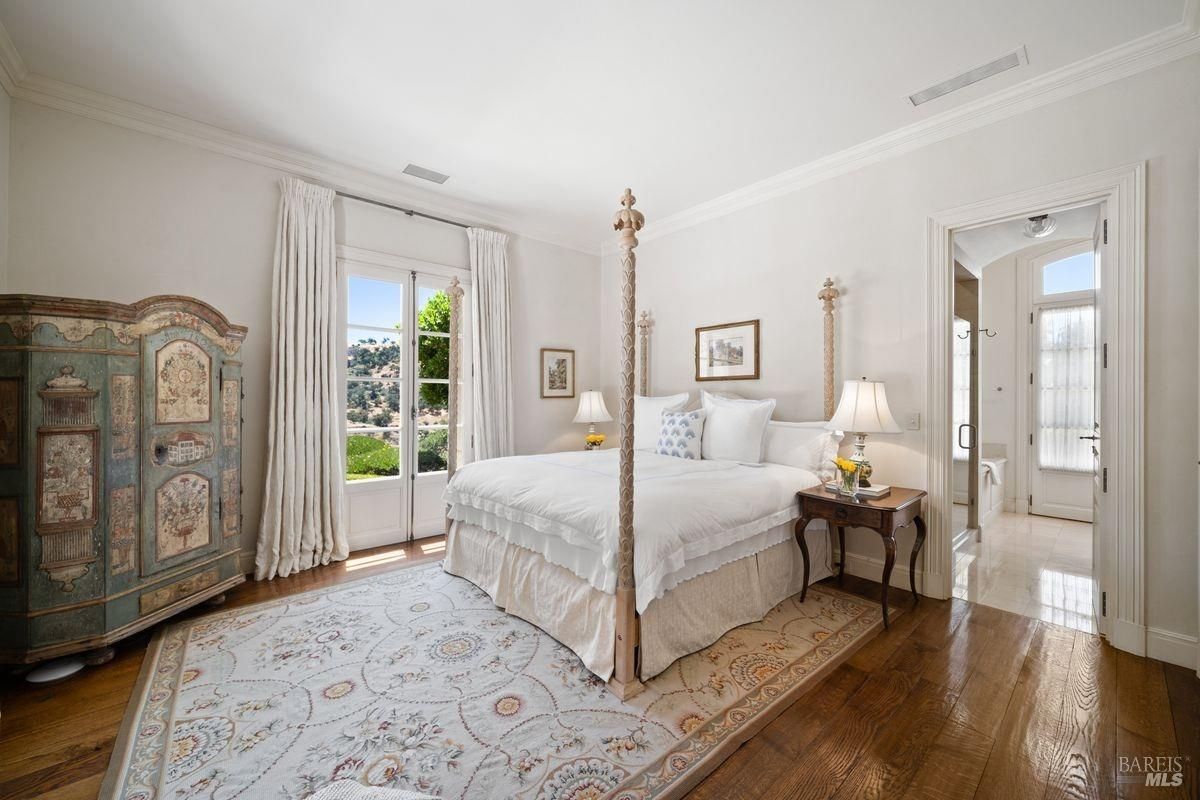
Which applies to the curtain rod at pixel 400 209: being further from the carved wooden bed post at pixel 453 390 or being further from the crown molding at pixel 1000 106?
the crown molding at pixel 1000 106

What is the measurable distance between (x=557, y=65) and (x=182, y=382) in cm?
260

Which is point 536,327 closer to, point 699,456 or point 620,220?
point 699,456

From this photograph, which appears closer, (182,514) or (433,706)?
(433,706)

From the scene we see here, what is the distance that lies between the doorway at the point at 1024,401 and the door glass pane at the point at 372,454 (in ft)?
14.3

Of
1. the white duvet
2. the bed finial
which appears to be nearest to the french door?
the white duvet

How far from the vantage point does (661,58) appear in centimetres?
247

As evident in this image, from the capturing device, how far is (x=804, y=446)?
329 cm

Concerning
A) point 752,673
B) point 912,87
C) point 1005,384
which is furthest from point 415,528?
point 1005,384

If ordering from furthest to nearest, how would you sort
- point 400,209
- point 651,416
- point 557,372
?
point 557,372 → point 651,416 → point 400,209

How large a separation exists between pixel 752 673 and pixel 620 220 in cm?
209

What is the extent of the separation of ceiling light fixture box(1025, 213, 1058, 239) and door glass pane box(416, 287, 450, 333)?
434 centimetres

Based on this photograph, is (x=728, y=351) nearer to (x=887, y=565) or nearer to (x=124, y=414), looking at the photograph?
(x=887, y=565)

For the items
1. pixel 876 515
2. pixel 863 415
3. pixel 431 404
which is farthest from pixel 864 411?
pixel 431 404

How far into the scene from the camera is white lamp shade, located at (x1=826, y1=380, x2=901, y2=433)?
112 inches
